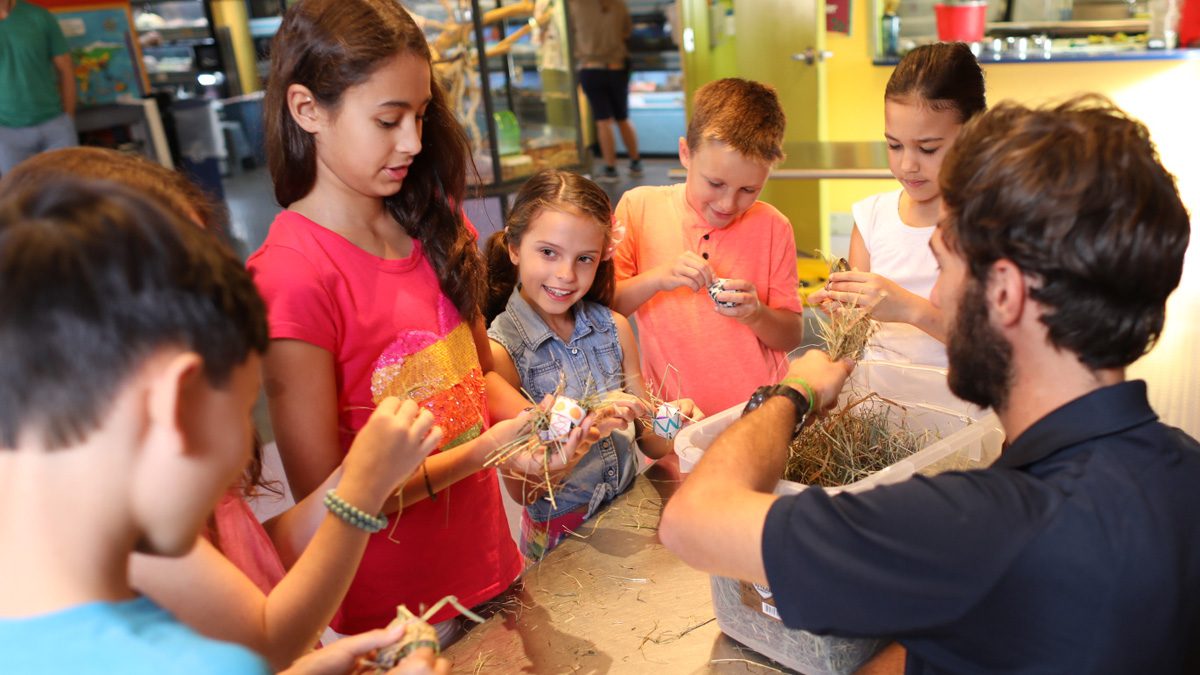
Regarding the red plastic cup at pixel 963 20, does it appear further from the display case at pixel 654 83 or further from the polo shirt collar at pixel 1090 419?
the polo shirt collar at pixel 1090 419

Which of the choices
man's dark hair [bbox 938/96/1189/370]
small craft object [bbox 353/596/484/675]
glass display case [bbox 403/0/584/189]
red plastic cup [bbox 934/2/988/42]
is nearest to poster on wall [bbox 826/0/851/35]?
red plastic cup [bbox 934/2/988/42]

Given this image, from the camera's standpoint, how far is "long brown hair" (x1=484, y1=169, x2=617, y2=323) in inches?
84.0

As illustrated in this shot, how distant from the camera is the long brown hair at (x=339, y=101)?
159cm

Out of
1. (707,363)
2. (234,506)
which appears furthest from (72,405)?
(707,363)

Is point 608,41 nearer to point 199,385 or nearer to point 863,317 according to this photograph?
point 863,317

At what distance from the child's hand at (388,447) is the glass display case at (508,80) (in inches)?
167

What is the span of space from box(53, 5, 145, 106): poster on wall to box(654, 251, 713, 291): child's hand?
6761mm

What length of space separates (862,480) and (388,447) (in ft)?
2.33

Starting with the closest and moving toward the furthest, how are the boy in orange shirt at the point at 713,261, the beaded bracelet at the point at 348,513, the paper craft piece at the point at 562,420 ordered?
the beaded bracelet at the point at 348,513 < the paper craft piece at the point at 562,420 < the boy in orange shirt at the point at 713,261

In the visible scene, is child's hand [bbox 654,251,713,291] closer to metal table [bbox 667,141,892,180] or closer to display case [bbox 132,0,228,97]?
metal table [bbox 667,141,892,180]

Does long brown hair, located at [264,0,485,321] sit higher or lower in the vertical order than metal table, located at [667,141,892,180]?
higher

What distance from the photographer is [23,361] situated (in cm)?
78

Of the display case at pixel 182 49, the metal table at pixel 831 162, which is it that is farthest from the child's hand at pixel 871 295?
the display case at pixel 182 49

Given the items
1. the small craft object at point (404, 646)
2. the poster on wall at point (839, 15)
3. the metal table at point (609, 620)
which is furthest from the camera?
the poster on wall at point (839, 15)
